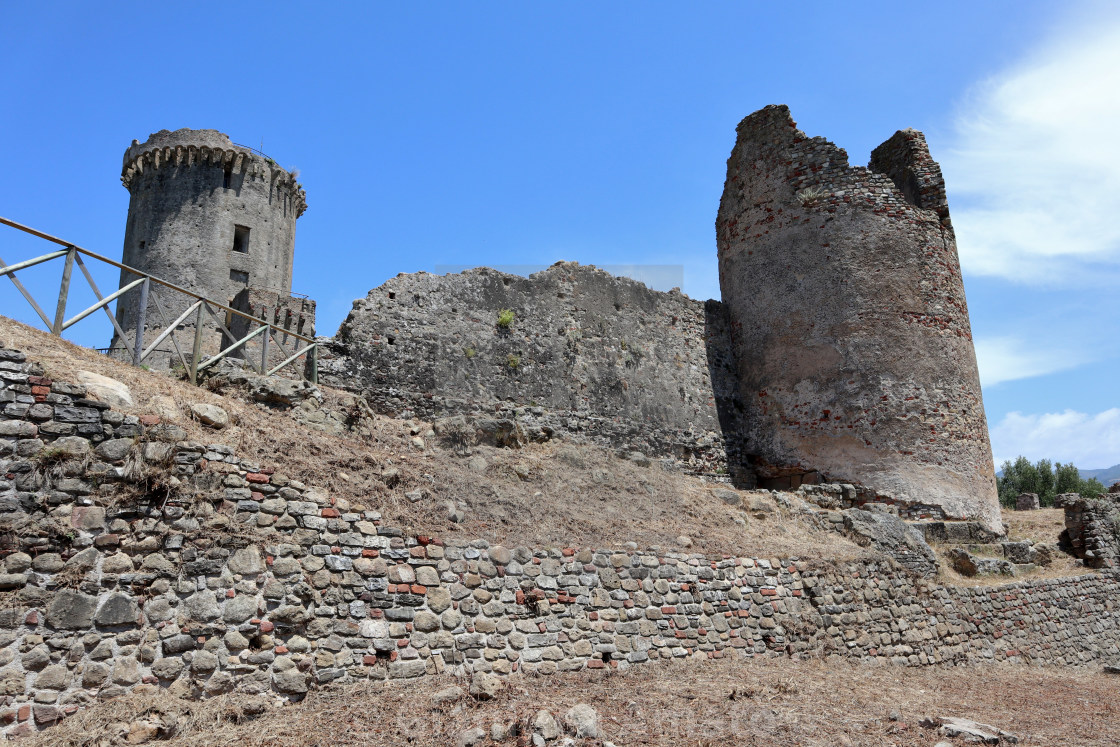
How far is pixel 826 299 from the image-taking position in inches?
605

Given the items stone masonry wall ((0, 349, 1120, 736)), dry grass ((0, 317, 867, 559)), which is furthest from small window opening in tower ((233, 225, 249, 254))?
stone masonry wall ((0, 349, 1120, 736))

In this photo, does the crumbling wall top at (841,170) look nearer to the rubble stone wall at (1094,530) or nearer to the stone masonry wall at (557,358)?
the stone masonry wall at (557,358)

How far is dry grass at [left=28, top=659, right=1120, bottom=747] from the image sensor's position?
538cm

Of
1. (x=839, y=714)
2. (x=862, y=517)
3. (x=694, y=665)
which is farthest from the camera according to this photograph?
(x=862, y=517)

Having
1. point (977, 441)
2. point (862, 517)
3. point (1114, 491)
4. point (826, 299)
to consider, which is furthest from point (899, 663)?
point (1114, 491)

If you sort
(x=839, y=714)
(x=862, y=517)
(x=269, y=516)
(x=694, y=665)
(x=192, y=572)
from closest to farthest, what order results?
1. (x=192, y=572)
2. (x=269, y=516)
3. (x=839, y=714)
4. (x=694, y=665)
5. (x=862, y=517)

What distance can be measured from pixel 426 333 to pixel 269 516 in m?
7.07

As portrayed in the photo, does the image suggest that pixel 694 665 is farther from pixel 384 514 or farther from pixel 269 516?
pixel 269 516

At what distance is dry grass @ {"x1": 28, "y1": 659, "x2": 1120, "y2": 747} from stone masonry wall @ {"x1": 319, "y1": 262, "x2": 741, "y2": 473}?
617 cm

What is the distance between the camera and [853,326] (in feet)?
49.3

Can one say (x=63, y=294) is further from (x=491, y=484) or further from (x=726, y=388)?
(x=726, y=388)

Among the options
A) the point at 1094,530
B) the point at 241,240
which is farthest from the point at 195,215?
the point at 1094,530

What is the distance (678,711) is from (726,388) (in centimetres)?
1055

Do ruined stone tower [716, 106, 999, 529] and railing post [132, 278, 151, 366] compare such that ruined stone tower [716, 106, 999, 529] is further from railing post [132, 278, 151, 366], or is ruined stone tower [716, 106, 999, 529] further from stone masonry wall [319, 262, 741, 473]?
railing post [132, 278, 151, 366]
